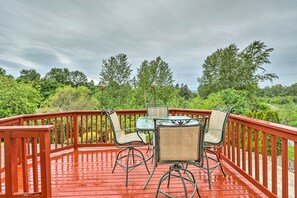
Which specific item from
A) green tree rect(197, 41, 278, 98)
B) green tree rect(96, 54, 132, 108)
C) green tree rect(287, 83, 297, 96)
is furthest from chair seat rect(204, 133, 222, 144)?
green tree rect(96, 54, 132, 108)

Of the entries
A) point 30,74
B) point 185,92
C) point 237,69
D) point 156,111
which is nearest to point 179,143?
point 156,111

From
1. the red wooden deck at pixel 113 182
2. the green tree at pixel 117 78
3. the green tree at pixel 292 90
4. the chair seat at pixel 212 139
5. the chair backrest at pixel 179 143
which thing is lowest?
the red wooden deck at pixel 113 182

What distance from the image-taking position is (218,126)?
301 cm

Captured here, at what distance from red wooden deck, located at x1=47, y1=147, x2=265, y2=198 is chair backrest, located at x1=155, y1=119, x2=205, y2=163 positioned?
0.63 metres

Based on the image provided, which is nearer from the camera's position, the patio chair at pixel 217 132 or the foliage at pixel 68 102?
the patio chair at pixel 217 132

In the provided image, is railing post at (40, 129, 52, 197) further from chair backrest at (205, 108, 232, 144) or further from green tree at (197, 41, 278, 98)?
green tree at (197, 41, 278, 98)

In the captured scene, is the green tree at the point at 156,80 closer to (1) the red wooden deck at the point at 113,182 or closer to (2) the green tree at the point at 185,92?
(2) the green tree at the point at 185,92

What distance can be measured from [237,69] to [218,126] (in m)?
16.3

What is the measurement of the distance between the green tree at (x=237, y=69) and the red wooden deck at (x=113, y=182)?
1574 cm

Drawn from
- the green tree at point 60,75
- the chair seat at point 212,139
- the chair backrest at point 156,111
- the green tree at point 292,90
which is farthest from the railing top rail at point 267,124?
the green tree at point 60,75

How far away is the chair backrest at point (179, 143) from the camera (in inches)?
80.4

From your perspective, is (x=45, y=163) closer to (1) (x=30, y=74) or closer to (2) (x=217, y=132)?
(2) (x=217, y=132)

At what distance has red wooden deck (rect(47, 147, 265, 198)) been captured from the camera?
Result: 2.43 meters

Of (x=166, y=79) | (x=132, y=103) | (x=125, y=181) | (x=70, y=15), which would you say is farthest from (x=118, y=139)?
(x=166, y=79)
